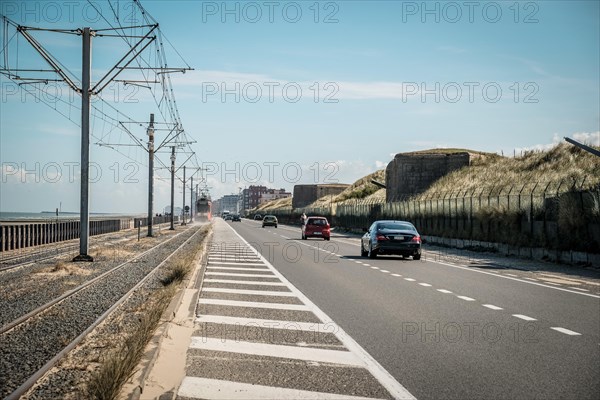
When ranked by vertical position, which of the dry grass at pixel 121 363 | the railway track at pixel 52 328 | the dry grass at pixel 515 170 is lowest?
the railway track at pixel 52 328

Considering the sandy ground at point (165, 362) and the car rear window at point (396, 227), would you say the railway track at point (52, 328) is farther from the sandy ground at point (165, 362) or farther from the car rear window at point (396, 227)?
the car rear window at point (396, 227)

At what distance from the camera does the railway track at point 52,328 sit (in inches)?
307

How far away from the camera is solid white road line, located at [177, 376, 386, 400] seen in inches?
263

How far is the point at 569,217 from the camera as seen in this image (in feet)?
89.9

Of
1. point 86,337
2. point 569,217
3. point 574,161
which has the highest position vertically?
point 574,161

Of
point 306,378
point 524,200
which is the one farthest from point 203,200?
point 306,378

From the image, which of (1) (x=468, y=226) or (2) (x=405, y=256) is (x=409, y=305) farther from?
(1) (x=468, y=226)

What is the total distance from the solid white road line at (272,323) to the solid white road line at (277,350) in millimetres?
1313

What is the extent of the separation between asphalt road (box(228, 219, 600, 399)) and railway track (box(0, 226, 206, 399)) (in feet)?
12.3

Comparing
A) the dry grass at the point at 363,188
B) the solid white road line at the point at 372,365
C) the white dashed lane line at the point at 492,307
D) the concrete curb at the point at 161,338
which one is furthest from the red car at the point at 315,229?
the dry grass at the point at 363,188

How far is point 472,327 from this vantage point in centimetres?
1095

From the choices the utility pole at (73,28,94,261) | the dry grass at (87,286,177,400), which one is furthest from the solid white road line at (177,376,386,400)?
the utility pole at (73,28,94,261)

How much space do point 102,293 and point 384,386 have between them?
10.4m

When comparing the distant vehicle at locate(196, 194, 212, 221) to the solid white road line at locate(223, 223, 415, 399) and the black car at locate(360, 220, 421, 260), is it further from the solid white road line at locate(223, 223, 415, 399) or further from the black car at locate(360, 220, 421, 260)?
the solid white road line at locate(223, 223, 415, 399)
